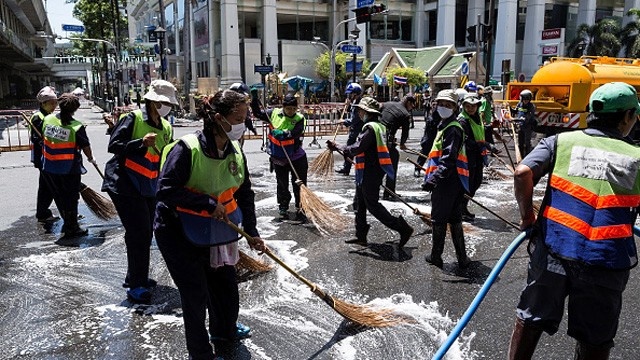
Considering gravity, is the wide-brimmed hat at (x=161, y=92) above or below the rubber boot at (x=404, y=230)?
above

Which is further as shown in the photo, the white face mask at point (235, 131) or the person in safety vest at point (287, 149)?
the person in safety vest at point (287, 149)

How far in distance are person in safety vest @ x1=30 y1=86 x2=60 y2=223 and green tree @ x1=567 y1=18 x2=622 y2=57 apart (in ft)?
134

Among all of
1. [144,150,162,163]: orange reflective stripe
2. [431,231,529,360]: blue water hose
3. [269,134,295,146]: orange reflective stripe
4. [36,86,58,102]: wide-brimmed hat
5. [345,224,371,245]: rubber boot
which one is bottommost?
[345,224,371,245]: rubber boot

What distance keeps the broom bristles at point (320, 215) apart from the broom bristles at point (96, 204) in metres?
2.54

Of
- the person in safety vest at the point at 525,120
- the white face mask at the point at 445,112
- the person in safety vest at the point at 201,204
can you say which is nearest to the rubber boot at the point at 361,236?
the white face mask at the point at 445,112

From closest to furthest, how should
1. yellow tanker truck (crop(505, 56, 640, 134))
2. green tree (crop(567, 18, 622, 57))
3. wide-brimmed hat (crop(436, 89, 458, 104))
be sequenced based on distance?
wide-brimmed hat (crop(436, 89, 458, 104))
yellow tanker truck (crop(505, 56, 640, 134))
green tree (crop(567, 18, 622, 57))

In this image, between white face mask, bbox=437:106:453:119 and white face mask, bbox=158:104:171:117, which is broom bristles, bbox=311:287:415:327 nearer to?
white face mask, bbox=158:104:171:117

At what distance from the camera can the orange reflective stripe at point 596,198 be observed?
257 cm

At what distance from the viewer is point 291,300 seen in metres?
4.53

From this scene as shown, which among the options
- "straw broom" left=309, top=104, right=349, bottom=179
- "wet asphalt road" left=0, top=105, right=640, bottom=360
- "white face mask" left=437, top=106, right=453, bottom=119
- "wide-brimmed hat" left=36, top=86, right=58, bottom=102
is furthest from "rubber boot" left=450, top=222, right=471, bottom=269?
"wide-brimmed hat" left=36, top=86, right=58, bottom=102

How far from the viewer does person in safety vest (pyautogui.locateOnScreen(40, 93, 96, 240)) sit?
19.7ft

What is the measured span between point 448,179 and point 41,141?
527 centimetres

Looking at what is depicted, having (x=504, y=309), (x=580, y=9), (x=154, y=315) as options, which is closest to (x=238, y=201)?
(x=154, y=315)

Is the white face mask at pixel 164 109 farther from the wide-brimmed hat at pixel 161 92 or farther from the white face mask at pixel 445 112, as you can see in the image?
the white face mask at pixel 445 112
